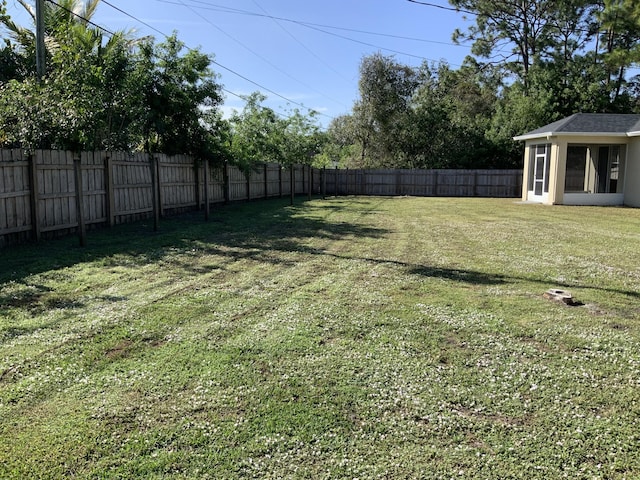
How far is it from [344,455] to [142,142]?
1333cm

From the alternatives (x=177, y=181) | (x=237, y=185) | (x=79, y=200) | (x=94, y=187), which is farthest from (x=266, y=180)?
(x=79, y=200)

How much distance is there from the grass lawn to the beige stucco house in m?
12.9

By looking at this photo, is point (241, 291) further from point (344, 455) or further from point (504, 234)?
point (504, 234)

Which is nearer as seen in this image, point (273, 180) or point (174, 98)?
point (174, 98)

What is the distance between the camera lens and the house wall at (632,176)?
18.4 meters

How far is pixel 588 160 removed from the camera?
2088 cm

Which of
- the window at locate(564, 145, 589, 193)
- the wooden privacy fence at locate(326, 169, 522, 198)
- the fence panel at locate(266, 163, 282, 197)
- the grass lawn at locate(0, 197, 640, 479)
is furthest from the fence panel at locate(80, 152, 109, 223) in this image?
the window at locate(564, 145, 589, 193)

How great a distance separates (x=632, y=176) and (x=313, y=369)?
19.6 meters

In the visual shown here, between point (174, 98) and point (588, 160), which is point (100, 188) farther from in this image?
point (588, 160)

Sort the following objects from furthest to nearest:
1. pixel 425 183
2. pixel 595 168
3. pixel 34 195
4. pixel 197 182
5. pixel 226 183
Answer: pixel 425 183
pixel 595 168
pixel 226 183
pixel 197 182
pixel 34 195

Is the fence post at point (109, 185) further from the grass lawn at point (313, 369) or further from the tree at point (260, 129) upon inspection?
the tree at point (260, 129)

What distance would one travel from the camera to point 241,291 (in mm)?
5609

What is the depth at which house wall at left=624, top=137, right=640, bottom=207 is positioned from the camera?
1839 centimetres

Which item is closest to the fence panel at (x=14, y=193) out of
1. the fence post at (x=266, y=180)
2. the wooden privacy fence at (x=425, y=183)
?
the fence post at (x=266, y=180)
